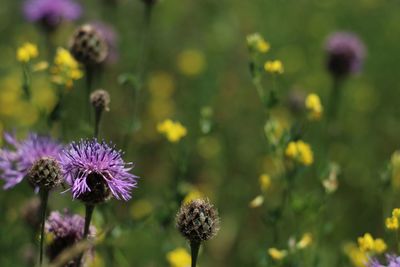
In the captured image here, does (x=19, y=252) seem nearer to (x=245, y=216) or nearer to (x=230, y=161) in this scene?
(x=245, y=216)

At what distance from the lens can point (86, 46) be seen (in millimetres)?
3721

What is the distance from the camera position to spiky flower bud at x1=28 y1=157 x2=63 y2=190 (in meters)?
2.47

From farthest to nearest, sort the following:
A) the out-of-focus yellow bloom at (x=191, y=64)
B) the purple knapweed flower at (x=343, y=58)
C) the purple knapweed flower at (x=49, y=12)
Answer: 1. the out-of-focus yellow bloom at (x=191, y=64)
2. the purple knapweed flower at (x=343, y=58)
3. the purple knapweed flower at (x=49, y=12)

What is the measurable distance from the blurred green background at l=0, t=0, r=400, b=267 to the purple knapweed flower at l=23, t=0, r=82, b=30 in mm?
155

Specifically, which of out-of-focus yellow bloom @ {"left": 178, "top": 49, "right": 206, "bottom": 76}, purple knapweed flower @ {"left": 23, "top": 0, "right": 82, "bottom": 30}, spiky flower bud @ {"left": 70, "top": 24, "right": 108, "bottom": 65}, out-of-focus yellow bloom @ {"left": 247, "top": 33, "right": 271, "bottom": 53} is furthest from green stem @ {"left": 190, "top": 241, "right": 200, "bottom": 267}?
out-of-focus yellow bloom @ {"left": 178, "top": 49, "right": 206, "bottom": 76}

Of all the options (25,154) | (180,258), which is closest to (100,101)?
(25,154)

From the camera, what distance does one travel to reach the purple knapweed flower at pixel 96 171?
253 cm

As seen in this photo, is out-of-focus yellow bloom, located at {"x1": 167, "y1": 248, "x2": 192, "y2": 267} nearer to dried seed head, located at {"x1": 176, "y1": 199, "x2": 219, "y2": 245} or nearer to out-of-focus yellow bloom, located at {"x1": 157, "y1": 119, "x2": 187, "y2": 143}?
out-of-focus yellow bloom, located at {"x1": 157, "y1": 119, "x2": 187, "y2": 143}

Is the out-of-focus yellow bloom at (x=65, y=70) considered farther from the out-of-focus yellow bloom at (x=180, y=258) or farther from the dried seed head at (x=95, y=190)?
the dried seed head at (x=95, y=190)

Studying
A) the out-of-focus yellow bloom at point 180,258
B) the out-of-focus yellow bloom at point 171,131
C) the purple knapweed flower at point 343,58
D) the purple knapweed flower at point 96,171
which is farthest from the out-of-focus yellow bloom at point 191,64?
the purple knapweed flower at point 96,171

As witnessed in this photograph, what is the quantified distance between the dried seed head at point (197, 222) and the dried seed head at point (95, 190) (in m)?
0.28

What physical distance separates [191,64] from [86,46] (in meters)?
3.75

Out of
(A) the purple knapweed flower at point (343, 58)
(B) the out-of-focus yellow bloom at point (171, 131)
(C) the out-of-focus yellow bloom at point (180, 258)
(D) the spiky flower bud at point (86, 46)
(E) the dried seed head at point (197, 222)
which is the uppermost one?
(A) the purple knapweed flower at point (343, 58)

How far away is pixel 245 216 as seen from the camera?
5.66 metres
